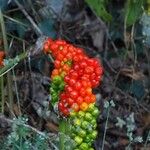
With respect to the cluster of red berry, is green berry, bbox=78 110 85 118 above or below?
below

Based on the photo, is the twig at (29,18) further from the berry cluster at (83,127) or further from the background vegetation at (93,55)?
the berry cluster at (83,127)

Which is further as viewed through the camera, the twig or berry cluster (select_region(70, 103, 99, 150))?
the twig

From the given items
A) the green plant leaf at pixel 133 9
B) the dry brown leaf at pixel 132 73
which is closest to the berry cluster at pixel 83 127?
the green plant leaf at pixel 133 9

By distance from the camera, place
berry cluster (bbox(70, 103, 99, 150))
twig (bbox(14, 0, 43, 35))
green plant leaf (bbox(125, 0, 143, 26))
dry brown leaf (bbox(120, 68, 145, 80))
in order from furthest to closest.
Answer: dry brown leaf (bbox(120, 68, 145, 80)) < twig (bbox(14, 0, 43, 35)) < green plant leaf (bbox(125, 0, 143, 26)) < berry cluster (bbox(70, 103, 99, 150))

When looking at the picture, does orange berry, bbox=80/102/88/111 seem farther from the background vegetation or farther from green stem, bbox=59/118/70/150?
the background vegetation

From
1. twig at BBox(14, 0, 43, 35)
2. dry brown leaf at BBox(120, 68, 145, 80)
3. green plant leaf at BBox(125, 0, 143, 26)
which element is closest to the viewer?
green plant leaf at BBox(125, 0, 143, 26)

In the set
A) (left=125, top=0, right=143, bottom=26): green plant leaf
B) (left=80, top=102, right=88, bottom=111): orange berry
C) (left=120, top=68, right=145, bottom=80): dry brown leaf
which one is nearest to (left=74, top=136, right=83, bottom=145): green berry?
(left=80, top=102, right=88, bottom=111): orange berry

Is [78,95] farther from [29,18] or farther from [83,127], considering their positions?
[29,18]

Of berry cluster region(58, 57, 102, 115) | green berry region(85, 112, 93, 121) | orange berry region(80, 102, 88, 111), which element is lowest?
green berry region(85, 112, 93, 121)

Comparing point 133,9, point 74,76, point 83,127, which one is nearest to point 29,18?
Answer: point 133,9
